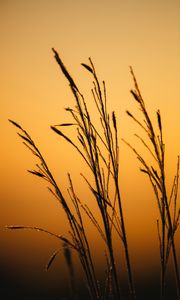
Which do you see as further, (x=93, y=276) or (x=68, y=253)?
(x=68, y=253)

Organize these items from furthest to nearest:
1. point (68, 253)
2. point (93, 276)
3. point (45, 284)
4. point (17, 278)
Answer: point (17, 278)
point (45, 284)
point (68, 253)
point (93, 276)

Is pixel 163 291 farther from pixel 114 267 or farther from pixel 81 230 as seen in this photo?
pixel 81 230

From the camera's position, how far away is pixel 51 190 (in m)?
1.62

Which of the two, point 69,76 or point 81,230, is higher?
point 69,76

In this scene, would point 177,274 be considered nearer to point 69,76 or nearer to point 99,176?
point 99,176

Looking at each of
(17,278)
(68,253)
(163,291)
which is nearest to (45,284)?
(17,278)

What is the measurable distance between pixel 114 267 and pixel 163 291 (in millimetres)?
251

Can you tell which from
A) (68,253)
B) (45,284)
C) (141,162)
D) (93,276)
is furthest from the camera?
(45,284)

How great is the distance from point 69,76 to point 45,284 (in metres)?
8.90

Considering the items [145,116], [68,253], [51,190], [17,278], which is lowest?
[17,278]

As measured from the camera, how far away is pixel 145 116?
158cm

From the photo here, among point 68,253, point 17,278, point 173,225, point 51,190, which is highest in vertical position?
point 51,190

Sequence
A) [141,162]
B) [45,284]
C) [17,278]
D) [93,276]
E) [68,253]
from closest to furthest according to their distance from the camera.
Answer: [93,276] → [141,162] → [68,253] → [45,284] → [17,278]

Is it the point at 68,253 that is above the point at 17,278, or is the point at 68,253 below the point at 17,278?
above
